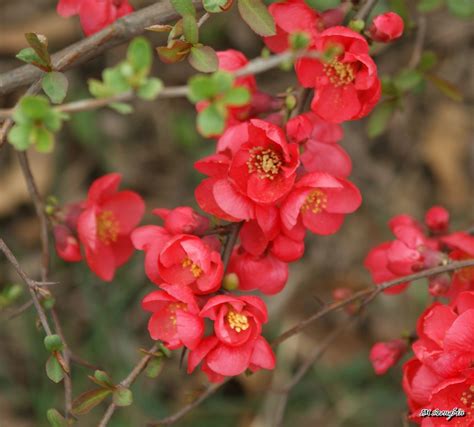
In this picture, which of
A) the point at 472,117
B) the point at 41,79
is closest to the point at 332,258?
the point at 472,117

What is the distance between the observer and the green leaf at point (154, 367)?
124 centimetres

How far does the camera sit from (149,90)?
0.88 meters

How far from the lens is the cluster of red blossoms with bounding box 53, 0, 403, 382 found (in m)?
1.17

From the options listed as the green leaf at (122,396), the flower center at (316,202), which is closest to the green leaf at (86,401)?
the green leaf at (122,396)

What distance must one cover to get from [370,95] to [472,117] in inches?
65.1

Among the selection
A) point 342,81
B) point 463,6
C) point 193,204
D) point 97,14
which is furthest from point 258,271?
point 193,204

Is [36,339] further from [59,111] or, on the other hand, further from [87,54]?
[59,111]

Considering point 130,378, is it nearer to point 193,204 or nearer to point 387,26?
point 387,26

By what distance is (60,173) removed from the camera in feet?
8.22

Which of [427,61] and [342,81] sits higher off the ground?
[342,81]

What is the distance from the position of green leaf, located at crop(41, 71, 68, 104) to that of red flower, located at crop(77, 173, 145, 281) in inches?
10.4

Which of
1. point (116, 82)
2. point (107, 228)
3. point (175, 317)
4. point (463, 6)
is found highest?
point (116, 82)

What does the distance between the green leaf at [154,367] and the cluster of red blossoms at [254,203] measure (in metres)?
0.06

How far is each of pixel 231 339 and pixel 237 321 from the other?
0.10ft
